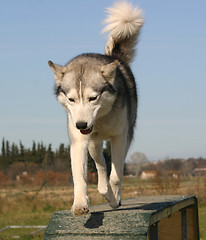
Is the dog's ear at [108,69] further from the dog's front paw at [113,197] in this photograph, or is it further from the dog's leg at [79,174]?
the dog's front paw at [113,197]

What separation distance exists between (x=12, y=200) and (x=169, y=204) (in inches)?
522

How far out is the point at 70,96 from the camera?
3.86 meters

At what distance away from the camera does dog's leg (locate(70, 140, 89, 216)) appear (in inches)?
149

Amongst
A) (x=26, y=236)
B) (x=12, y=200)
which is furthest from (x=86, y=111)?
(x=12, y=200)

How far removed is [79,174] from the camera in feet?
13.3

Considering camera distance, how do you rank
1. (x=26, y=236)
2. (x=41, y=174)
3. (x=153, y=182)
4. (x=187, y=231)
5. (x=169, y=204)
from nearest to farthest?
(x=169, y=204) < (x=187, y=231) < (x=26, y=236) < (x=153, y=182) < (x=41, y=174)

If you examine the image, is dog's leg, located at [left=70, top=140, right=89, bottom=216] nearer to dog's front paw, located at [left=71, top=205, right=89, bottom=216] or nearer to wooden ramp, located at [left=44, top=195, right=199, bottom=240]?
dog's front paw, located at [left=71, top=205, right=89, bottom=216]

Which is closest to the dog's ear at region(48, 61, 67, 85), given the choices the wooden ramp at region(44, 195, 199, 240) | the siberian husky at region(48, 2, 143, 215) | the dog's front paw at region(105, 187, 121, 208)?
the siberian husky at region(48, 2, 143, 215)

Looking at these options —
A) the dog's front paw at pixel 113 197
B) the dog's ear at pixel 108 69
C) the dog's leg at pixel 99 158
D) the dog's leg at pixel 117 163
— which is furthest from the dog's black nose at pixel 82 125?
the dog's front paw at pixel 113 197

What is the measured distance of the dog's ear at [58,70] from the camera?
13.9 ft

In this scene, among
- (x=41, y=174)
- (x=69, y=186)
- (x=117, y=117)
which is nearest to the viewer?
(x=117, y=117)

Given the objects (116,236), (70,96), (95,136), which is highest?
(70,96)

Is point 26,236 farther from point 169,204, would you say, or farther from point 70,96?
point 70,96

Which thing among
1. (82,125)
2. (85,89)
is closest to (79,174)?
(82,125)
